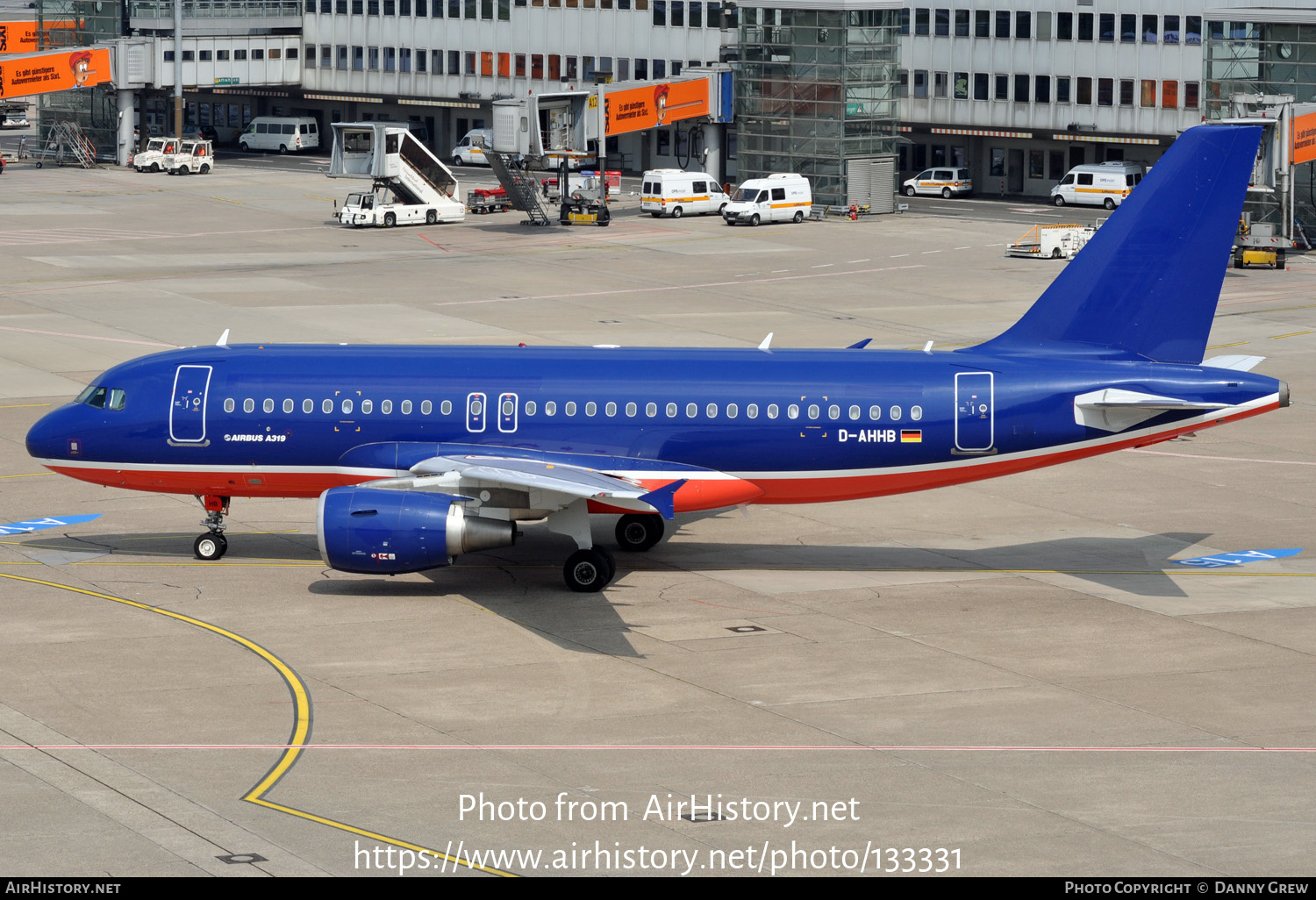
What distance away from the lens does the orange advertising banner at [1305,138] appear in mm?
100438

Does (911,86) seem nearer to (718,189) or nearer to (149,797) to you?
(718,189)

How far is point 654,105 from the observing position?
13000 centimetres

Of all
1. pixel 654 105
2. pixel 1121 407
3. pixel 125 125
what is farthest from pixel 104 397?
pixel 125 125

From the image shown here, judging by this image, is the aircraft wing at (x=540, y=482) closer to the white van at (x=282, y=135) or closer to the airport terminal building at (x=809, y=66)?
the airport terminal building at (x=809, y=66)

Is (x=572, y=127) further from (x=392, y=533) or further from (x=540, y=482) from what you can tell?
(x=540, y=482)

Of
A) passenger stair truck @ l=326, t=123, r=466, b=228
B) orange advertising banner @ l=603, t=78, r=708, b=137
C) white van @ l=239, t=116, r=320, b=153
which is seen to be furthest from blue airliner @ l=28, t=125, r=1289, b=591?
white van @ l=239, t=116, r=320, b=153

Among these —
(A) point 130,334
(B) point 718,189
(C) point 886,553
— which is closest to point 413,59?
(B) point 718,189

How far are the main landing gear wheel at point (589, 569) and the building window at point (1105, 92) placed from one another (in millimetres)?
Result: 100921

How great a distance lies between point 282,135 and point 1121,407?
141153mm

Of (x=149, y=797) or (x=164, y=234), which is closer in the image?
(x=149, y=797)

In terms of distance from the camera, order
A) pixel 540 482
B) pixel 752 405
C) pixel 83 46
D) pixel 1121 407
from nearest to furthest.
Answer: pixel 540 482 < pixel 1121 407 < pixel 752 405 < pixel 83 46
